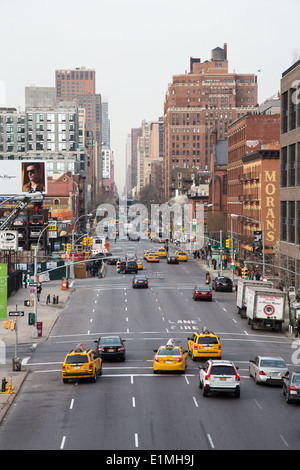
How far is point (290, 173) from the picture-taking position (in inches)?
2896

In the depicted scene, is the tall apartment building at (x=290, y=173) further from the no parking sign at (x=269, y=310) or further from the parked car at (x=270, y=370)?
the parked car at (x=270, y=370)

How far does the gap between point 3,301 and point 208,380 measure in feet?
41.7

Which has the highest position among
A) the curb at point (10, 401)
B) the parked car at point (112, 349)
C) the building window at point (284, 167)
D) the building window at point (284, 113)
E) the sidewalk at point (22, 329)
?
the building window at point (284, 113)

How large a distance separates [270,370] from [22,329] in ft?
82.1

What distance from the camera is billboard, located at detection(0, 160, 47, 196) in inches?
4190

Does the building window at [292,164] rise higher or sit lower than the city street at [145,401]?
higher

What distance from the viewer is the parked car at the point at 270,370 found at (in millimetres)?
33156

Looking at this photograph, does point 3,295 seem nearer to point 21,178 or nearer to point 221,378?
point 221,378

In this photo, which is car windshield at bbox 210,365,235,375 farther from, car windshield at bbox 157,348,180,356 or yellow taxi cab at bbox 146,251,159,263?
yellow taxi cab at bbox 146,251,159,263

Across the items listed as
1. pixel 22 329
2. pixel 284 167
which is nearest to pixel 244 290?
pixel 22 329

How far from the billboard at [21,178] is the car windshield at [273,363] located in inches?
3008

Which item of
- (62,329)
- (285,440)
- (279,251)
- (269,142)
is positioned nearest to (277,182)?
(269,142)

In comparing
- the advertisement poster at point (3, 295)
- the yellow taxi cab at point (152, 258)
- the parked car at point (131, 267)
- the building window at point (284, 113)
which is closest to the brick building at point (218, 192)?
the yellow taxi cab at point (152, 258)

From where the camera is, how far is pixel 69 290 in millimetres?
76312
